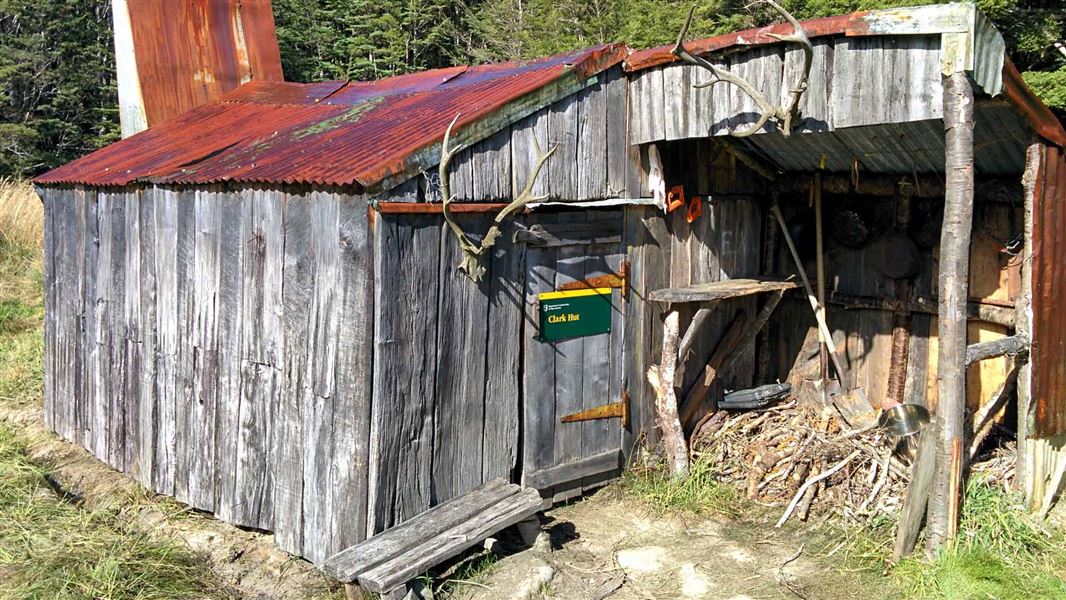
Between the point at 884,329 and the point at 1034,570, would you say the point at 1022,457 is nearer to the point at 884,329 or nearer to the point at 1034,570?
the point at 1034,570

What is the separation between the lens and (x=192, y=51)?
33.5ft

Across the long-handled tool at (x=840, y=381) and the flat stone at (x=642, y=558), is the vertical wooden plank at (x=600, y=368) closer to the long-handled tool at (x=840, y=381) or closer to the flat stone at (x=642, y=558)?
the flat stone at (x=642, y=558)

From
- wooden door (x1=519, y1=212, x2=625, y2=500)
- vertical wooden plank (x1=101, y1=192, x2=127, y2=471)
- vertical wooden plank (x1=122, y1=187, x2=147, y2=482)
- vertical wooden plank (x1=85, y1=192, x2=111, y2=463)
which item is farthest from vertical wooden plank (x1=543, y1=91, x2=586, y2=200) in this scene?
vertical wooden plank (x1=85, y1=192, x2=111, y2=463)

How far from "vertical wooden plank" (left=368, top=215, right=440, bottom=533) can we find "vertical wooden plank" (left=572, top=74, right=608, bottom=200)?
4.80 ft

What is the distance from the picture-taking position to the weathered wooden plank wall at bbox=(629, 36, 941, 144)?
5141 mm

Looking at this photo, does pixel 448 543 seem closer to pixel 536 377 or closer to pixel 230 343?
pixel 536 377

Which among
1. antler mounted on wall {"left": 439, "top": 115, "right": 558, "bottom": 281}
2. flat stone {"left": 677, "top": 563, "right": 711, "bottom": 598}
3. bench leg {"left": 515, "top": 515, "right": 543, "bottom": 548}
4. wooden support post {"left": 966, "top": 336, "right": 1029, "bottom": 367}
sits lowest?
flat stone {"left": 677, "top": 563, "right": 711, "bottom": 598}

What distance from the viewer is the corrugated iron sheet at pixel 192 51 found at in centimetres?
1005

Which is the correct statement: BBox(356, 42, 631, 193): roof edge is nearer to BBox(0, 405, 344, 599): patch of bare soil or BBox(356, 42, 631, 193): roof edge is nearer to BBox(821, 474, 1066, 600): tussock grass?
BBox(0, 405, 344, 599): patch of bare soil

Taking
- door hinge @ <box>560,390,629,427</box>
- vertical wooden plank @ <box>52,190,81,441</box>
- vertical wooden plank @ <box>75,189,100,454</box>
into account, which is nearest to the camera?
door hinge @ <box>560,390,629,427</box>

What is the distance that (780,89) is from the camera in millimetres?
5723

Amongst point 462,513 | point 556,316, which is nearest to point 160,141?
point 556,316

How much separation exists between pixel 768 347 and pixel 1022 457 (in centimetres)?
278

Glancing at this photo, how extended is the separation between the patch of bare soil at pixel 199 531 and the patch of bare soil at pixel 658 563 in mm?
1250
